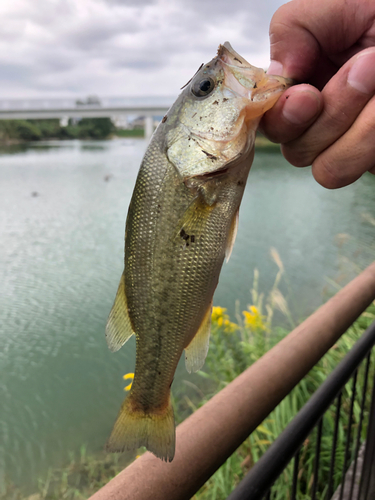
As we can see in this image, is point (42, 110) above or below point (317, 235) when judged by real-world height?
above

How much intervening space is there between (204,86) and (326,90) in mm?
311

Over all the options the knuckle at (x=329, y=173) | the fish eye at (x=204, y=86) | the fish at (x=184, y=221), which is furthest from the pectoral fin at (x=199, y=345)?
the fish eye at (x=204, y=86)

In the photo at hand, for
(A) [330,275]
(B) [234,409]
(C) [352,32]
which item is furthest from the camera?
(A) [330,275]

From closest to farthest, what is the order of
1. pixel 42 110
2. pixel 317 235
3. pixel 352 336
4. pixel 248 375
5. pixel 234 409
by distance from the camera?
pixel 234 409 < pixel 248 375 < pixel 352 336 < pixel 317 235 < pixel 42 110

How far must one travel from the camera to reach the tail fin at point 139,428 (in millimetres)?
845

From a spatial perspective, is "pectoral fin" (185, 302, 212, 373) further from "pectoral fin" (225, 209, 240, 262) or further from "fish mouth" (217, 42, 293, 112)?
"fish mouth" (217, 42, 293, 112)

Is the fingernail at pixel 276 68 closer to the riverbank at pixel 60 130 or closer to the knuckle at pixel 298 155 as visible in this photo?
the knuckle at pixel 298 155

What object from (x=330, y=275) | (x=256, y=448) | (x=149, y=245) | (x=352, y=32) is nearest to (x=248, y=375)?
(x=149, y=245)

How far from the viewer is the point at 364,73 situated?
86 cm

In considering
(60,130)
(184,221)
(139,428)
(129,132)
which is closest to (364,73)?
(184,221)

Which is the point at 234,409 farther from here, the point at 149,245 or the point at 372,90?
the point at 372,90

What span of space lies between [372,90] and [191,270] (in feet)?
1.96

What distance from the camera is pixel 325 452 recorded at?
2609mm

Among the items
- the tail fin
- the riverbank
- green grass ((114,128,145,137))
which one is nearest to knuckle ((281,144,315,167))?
the tail fin
